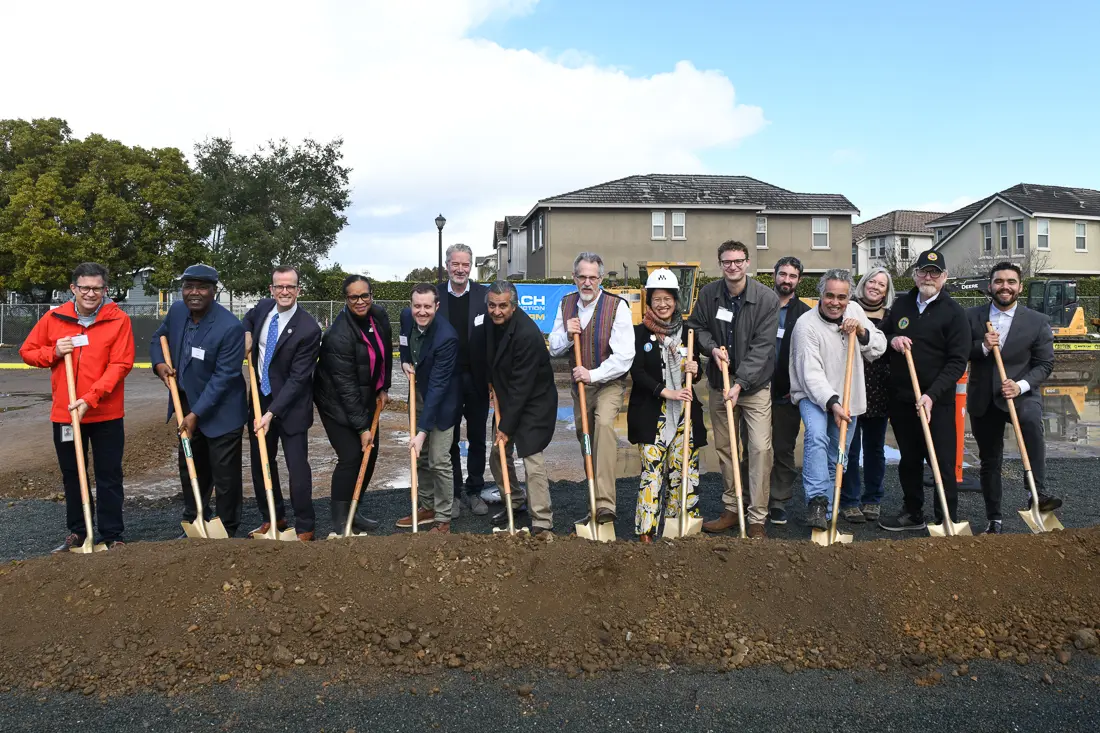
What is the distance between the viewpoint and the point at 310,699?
3.31 meters

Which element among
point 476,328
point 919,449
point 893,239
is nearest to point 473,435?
point 476,328

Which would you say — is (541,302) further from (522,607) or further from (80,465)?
(522,607)

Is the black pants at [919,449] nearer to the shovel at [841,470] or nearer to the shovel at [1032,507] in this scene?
the shovel at [1032,507]

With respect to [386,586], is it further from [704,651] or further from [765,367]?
[765,367]

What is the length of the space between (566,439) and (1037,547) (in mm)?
6450

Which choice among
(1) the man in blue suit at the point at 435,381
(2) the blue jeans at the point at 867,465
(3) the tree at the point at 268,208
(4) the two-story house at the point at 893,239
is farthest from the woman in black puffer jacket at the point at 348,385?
(4) the two-story house at the point at 893,239

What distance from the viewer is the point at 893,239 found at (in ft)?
169

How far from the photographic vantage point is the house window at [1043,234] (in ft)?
129

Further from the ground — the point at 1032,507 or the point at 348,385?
the point at 348,385

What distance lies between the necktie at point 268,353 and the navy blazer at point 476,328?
1155 millimetres

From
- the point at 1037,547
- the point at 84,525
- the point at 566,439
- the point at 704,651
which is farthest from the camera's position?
the point at 566,439

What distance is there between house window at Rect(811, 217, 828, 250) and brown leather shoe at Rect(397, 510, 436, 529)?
1318 inches

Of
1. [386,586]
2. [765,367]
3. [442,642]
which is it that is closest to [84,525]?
Result: [386,586]

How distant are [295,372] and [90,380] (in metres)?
1.35
